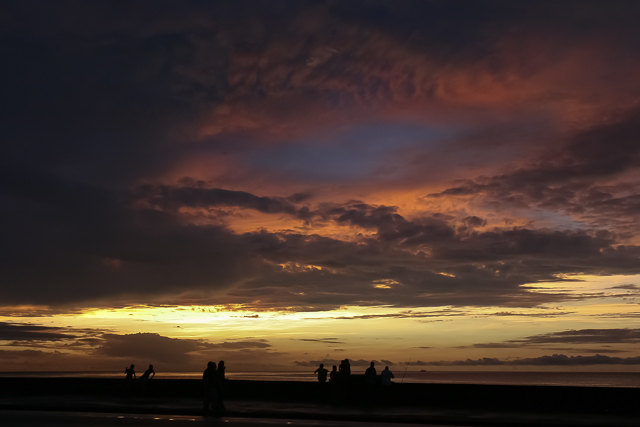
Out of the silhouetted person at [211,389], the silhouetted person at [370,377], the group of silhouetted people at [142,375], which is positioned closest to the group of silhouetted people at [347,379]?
the silhouetted person at [370,377]

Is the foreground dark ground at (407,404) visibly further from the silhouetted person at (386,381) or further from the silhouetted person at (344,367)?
the silhouetted person at (344,367)

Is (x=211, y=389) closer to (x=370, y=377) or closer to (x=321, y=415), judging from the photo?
(x=321, y=415)

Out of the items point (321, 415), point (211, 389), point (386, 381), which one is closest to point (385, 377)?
point (386, 381)

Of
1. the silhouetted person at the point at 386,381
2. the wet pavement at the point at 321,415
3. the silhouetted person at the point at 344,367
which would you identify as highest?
the silhouetted person at the point at 344,367

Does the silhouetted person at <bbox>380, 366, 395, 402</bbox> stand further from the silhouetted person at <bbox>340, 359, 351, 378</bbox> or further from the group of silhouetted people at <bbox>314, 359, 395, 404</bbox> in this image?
the silhouetted person at <bbox>340, 359, 351, 378</bbox>

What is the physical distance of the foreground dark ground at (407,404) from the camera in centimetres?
1977

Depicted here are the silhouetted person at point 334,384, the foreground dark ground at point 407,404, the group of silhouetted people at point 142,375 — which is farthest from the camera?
the group of silhouetted people at point 142,375

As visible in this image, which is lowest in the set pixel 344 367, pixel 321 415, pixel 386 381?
pixel 321 415

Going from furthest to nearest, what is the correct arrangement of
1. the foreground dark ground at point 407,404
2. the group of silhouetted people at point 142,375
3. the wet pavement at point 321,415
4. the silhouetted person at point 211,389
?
the group of silhouetted people at point 142,375 < the silhouetted person at point 211,389 < the foreground dark ground at point 407,404 < the wet pavement at point 321,415

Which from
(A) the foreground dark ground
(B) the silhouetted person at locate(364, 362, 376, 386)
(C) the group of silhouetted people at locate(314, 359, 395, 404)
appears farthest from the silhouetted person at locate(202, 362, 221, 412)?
(B) the silhouetted person at locate(364, 362, 376, 386)

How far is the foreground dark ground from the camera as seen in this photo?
19766 millimetres

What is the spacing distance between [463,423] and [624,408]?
813cm

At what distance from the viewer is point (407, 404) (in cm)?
2584

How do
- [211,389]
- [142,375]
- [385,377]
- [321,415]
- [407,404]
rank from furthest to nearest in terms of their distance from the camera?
[142,375], [407,404], [385,377], [211,389], [321,415]
